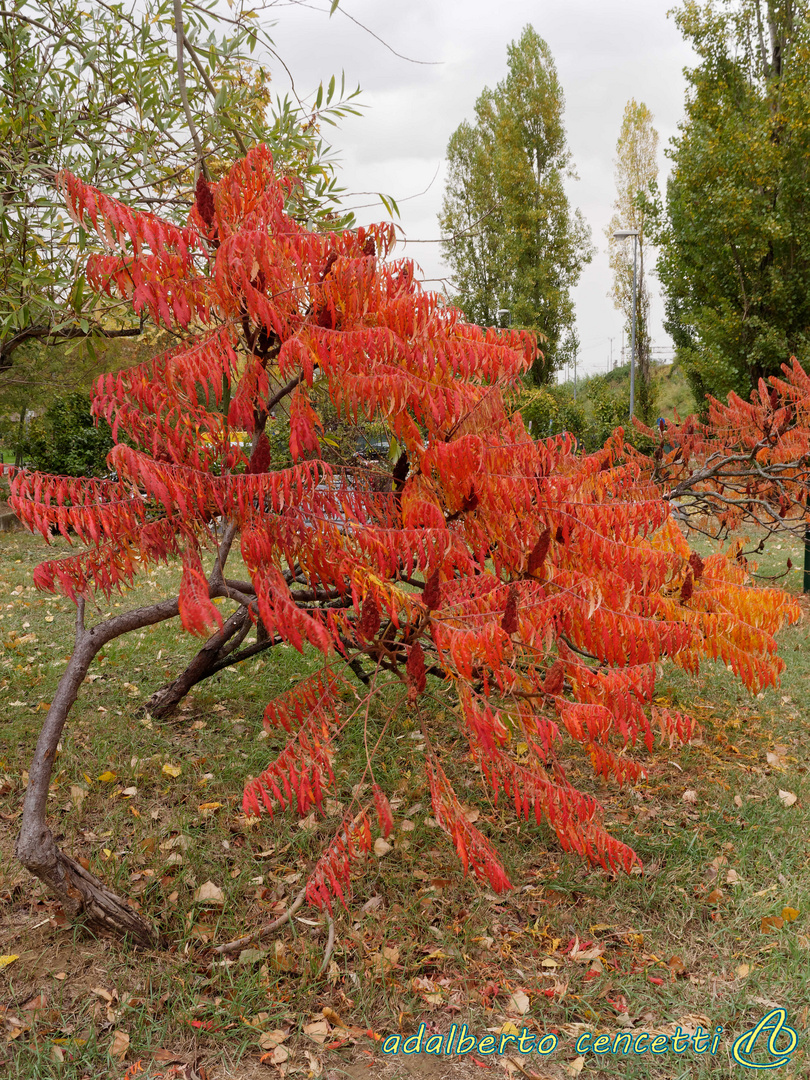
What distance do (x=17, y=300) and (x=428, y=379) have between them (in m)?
2.66

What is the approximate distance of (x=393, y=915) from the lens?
10.8ft

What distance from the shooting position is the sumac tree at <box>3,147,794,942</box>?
8.55 feet

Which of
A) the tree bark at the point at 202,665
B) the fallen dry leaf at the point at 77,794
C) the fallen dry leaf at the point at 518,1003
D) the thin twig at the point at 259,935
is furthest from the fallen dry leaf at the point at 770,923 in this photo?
the fallen dry leaf at the point at 77,794

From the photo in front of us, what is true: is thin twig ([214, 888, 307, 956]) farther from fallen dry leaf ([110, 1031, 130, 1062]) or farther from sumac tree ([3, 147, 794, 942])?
fallen dry leaf ([110, 1031, 130, 1062])

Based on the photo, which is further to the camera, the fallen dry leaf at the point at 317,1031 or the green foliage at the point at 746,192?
the green foliage at the point at 746,192

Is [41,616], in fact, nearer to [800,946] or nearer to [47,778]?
[47,778]

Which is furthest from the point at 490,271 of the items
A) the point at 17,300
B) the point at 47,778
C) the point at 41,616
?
the point at 47,778

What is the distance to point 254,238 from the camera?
8.69 ft

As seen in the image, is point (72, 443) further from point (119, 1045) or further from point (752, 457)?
point (119, 1045)

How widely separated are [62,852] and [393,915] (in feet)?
4.75

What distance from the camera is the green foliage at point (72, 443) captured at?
1659 cm

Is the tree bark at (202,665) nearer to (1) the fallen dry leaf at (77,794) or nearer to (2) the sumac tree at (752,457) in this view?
(1) the fallen dry leaf at (77,794)
